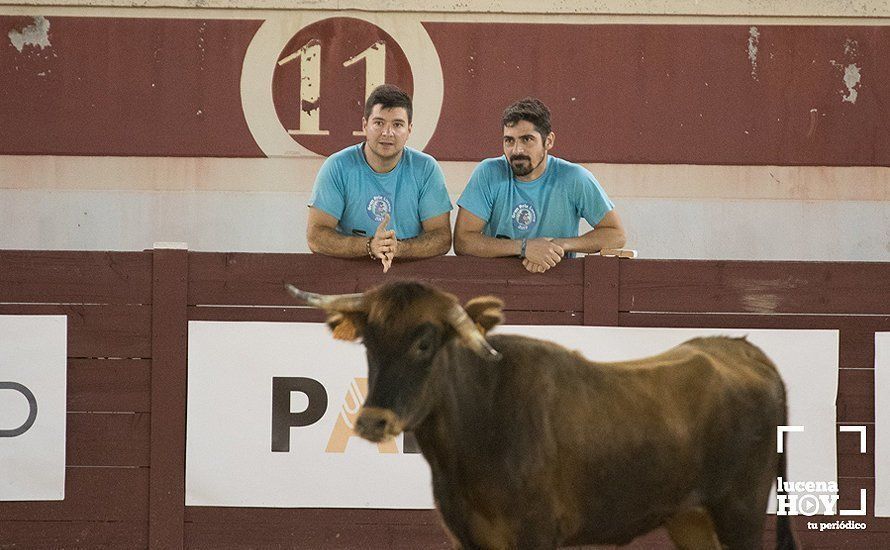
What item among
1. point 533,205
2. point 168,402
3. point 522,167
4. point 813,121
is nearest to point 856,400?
point 533,205

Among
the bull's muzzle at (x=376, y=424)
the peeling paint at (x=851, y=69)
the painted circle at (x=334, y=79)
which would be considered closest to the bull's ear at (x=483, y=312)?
the bull's muzzle at (x=376, y=424)

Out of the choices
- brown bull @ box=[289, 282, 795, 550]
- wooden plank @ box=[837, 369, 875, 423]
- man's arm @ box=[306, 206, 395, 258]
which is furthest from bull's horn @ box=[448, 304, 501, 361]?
wooden plank @ box=[837, 369, 875, 423]

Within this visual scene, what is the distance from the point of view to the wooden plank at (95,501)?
564 cm

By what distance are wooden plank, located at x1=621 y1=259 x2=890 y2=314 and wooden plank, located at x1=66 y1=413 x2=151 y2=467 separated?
2.15m

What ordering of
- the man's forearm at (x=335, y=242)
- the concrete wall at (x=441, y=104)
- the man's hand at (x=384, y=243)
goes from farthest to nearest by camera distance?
the concrete wall at (x=441, y=104)
the man's forearm at (x=335, y=242)
the man's hand at (x=384, y=243)

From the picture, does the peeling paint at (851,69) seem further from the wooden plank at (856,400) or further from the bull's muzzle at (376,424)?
the bull's muzzle at (376,424)

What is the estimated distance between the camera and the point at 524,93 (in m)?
9.82

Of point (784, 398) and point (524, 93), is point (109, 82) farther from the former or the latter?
point (784, 398)

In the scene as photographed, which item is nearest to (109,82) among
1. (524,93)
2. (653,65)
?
(524,93)

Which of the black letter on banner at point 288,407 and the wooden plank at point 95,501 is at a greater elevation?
the black letter on banner at point 288,407

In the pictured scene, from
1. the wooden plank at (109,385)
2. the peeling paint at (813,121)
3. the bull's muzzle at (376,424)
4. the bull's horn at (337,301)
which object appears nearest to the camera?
the bull's muzzle at (376,424)

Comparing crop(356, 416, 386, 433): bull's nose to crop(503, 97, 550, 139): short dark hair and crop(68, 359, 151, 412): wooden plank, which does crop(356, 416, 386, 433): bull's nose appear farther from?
crop(68, 359, 151, 412): wooden plank

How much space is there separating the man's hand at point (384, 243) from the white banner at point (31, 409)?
1441mm

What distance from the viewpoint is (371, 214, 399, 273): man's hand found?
5387 millimetres
